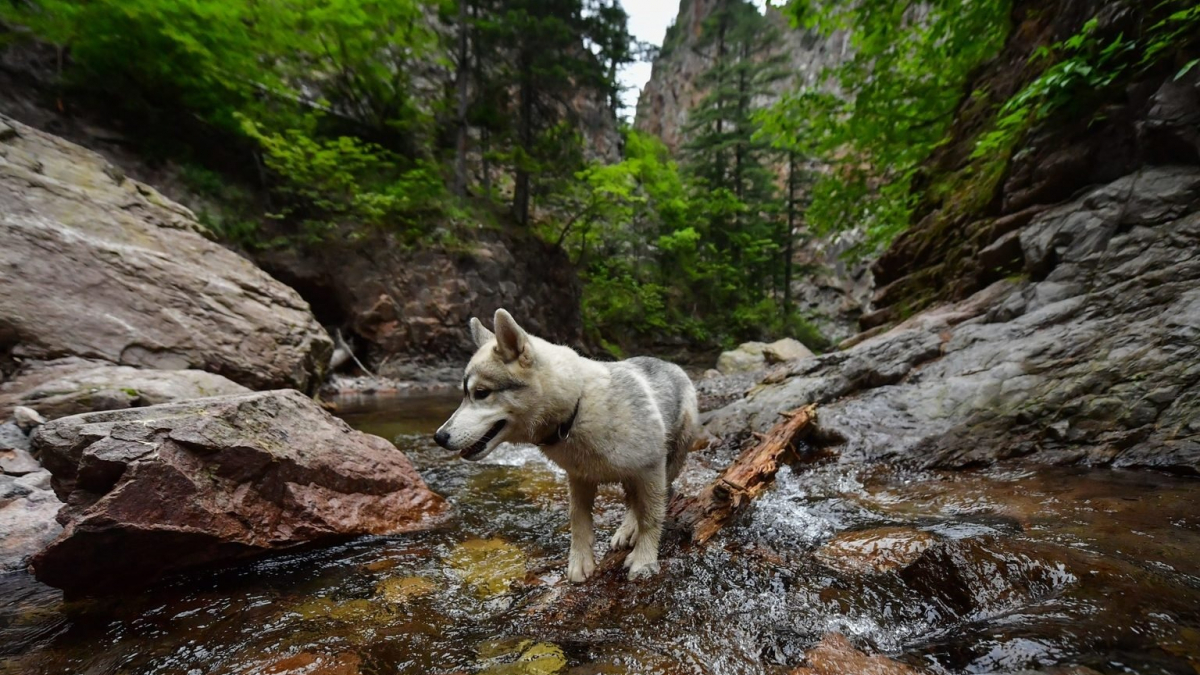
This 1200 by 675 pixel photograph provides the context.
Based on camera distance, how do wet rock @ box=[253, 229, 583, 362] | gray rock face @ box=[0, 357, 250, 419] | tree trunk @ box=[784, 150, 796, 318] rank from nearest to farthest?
1. gray rock face @ box=[0, 357, 250, 419]
2. wet rock @ box=[253, 229, 583, 362]
3. tree trunk @ box=[784, 150, 796, 318]

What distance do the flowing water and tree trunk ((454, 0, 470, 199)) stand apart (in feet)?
60.4

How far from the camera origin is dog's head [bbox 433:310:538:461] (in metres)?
2.94

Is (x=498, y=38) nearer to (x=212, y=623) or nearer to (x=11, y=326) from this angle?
(x=11, y=326)

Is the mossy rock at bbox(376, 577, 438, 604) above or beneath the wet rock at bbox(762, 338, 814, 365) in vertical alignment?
above

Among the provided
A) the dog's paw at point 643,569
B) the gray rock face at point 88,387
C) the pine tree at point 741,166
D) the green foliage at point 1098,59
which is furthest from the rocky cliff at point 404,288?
the green foliage at point 1098,59

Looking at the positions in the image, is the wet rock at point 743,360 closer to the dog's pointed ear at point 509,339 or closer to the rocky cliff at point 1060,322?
the rocky cliff at point 1060,322

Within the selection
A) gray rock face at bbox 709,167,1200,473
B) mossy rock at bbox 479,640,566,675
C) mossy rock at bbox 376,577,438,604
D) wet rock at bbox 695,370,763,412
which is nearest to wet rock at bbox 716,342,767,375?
wet rock at bbox 695,370,763,412

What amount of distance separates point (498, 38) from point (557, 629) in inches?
838

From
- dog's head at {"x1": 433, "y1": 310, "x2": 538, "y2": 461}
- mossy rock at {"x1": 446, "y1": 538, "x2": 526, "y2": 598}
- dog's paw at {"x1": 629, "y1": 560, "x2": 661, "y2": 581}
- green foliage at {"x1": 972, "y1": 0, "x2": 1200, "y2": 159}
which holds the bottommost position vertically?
mossy rock at {"x1": 446, "y1": 538, "x2": 526, "y2": 598}

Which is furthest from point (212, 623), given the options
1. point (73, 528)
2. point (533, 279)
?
point (533, 279)

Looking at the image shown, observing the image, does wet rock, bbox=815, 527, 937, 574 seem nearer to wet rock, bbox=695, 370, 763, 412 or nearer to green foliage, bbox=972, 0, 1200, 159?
green foliage, bbox=972, 0, 1200, 159

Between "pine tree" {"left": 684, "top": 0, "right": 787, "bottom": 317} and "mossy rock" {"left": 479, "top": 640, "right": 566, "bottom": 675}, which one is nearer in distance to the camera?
"mossy rock" {"left": 479, "top": 640, "right": 566, "bottom": 675}

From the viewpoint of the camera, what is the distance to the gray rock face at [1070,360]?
3.66m

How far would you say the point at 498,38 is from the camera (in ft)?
59.7
